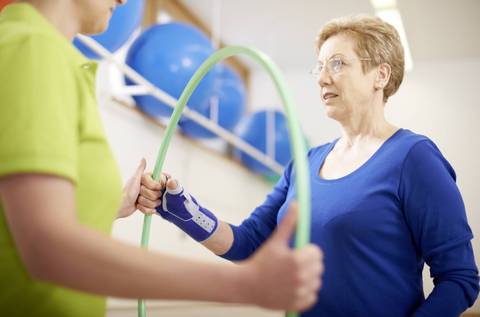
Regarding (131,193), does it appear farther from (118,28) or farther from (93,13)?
(118,28)

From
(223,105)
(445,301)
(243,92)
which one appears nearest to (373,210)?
(445,301)

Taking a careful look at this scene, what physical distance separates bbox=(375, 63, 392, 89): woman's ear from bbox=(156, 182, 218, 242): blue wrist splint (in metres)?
0.65

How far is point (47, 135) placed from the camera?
620mm

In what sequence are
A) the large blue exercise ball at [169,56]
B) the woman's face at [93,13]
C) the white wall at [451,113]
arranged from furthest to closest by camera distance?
the large blue exercise ball at [169,56] < the white wall at [451,113] < the woman's face at [93,13]

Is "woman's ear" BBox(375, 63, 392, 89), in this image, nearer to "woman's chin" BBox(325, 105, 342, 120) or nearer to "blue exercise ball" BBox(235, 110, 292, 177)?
"woman's chin" BBox(325, 105, 342, 120)

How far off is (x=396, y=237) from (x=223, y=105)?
2628mm

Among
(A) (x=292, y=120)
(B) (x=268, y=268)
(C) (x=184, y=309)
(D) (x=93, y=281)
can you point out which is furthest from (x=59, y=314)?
(C) (x=184, y=309)

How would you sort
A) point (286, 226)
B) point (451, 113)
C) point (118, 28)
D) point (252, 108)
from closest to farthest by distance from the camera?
point (286, 226), point (451, 113), point (118, 28), point (252, 108)

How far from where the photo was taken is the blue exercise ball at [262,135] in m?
4.84

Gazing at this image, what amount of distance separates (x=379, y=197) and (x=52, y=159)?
92cm

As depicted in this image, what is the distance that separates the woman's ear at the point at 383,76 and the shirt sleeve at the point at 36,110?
1.08 metres

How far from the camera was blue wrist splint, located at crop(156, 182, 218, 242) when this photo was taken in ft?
4.54

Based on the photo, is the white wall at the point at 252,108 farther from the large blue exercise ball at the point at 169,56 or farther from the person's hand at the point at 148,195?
the person's hand at the point at 148,195

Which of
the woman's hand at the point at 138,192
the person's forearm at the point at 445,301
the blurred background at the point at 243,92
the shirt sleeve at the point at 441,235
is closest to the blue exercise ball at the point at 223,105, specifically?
the blurred background at the point at 243,92
